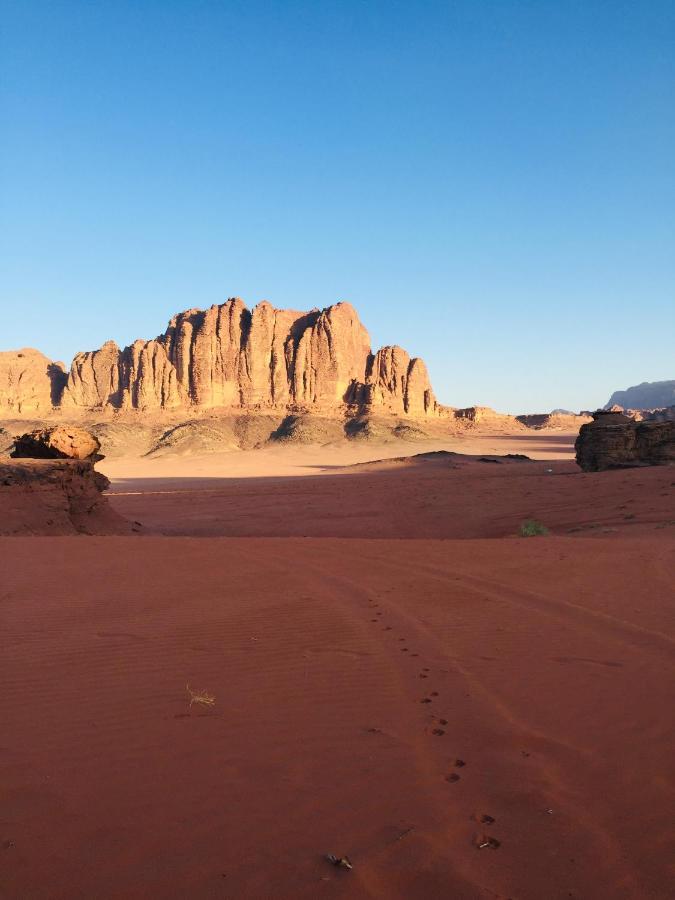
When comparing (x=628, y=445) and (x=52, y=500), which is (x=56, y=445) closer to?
(x=52, y=500)

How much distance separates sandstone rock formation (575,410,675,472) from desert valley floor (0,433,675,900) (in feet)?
55.9

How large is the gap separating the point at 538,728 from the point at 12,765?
273 cm

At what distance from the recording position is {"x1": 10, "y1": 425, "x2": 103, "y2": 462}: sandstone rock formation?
14234 mm

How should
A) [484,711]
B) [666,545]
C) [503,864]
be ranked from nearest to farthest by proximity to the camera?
[503,864], [484,711], [666,545]

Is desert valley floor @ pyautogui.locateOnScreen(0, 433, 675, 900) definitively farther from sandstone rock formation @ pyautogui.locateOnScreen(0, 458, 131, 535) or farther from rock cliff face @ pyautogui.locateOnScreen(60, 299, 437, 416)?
rock cliff face @ pyautogui.locateOnScreen(60, 299, 437, 416)

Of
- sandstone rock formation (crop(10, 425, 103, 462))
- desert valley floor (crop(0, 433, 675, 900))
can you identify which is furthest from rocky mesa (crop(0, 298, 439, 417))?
desert valley floor (crop(0, 433, 675, 900))

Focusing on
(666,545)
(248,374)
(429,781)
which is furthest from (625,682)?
(248,374)

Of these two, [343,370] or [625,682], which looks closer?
[625,682]

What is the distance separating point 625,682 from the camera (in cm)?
398

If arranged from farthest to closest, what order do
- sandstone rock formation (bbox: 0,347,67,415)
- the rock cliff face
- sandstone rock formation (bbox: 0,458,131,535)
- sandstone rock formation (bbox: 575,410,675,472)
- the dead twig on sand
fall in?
sandstone rock formation (bbox: 0,347,67,415), the rock cliff face, sandstone rock formation (bbox: 575,410,675,472), sandstone rock formation (bbox: 0,458,131,535), the dead twig on sand

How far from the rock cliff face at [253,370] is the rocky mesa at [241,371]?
0.15m

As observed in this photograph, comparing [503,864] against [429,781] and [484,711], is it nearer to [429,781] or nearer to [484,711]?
[429,781]

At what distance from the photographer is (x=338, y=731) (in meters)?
3.23

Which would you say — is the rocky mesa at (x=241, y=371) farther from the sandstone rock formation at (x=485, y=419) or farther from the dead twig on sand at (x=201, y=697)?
the dead twig on sand at (x=201, y=697)
